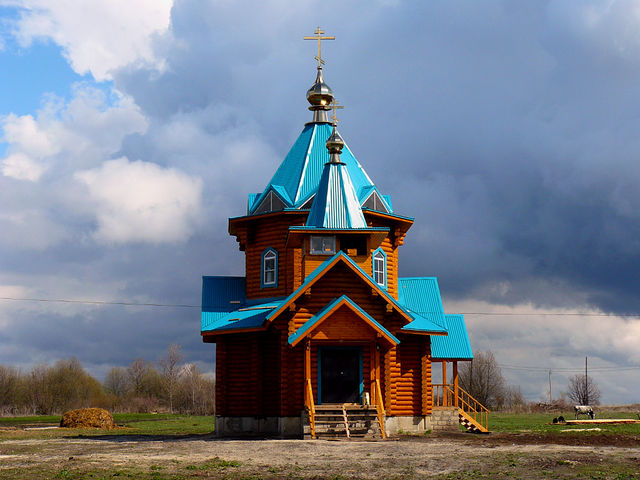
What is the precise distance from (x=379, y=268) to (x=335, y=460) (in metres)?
13.9

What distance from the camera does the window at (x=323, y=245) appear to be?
86.8 ft

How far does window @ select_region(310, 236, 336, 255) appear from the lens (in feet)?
86.8

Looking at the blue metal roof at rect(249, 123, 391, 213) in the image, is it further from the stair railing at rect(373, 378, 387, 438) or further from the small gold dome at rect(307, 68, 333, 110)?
the stair railing at rect(373, 378, 387, 438)

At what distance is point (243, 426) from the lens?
2841 centimetres

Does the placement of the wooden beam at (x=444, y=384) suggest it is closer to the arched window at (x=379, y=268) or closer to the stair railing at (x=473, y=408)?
the stair railing at (x=473, y=408)

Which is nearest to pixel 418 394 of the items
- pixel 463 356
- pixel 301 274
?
pixel 463 356

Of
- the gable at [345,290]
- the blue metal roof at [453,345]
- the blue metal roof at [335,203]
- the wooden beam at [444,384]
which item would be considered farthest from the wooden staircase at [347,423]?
the blue metal roof at [453,345]

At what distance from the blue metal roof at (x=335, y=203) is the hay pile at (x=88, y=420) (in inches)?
607

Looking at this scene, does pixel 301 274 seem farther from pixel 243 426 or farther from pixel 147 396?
pixel 147 396

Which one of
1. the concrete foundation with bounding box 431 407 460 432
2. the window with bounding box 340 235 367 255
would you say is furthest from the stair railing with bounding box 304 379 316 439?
the concrete foundation with bounding box 431 407 460 432

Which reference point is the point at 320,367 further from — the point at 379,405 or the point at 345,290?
the point at 345,290

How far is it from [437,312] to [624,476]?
17.2 meters

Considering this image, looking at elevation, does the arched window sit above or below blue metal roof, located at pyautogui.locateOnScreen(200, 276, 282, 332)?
above

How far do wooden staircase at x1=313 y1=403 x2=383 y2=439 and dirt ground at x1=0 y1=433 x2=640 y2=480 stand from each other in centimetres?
149
